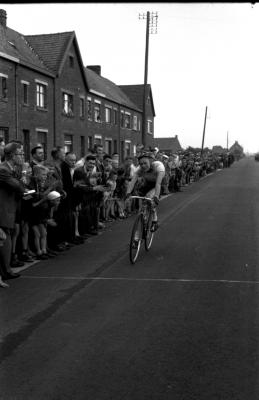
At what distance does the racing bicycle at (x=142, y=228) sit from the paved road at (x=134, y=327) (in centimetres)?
22

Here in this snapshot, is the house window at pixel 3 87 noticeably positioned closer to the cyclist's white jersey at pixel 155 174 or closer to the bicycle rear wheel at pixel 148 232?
the cyclist's white jersey at pixel 155 174

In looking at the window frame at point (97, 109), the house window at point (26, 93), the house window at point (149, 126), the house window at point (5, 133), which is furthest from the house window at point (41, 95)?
the house window at point (149, 126)

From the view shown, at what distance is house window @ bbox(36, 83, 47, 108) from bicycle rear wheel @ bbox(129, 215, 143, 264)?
24.9 m

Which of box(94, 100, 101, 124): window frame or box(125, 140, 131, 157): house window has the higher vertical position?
box(94, 100, 101, 124): window frame

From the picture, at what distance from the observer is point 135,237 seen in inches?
334

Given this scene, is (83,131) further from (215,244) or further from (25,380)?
(25,380)

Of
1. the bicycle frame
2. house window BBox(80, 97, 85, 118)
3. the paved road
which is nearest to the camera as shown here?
the paved road

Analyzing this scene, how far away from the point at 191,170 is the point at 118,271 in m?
26.4

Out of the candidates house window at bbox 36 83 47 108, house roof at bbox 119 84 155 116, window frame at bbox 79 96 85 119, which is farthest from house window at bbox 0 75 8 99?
house roof at bbox 119 84 155 116

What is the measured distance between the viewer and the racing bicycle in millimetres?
8422

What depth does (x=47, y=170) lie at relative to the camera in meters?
9.07

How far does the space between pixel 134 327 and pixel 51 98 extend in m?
30.3

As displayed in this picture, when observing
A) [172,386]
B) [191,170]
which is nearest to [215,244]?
[172,386]

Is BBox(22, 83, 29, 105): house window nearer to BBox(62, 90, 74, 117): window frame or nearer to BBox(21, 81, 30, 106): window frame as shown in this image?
BBox(21, 81, 30, 106): window frame
